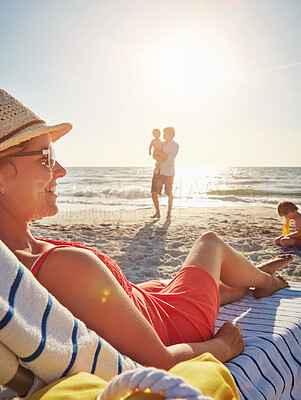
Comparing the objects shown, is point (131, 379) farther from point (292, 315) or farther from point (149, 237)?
point (149, 237)

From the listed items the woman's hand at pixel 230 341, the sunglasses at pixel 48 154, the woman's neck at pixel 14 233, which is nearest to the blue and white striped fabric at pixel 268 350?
the woman's hand at pixel 230 341

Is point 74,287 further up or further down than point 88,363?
further up

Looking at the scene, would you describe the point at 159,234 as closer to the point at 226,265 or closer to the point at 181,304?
the point at 226,265

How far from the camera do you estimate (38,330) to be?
2.77 ft

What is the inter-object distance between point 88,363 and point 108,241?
472cm

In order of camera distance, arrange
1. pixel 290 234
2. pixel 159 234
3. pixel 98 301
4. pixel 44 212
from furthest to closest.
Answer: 1. pixel 159 234
2. pixel 290 234
3. pixel 44 212
4. pixel 98 301

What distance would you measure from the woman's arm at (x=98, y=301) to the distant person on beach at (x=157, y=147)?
6695 mm

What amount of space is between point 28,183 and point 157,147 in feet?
22.1

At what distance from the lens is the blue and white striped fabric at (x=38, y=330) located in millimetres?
810

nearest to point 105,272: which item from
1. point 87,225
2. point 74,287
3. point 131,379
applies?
point 74,287

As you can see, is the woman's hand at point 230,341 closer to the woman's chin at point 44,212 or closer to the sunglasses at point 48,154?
the woman's chin at point 44,212

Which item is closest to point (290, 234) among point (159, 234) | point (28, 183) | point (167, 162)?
point (159, 234)

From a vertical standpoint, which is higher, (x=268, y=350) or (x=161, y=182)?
(x=161, y=182)

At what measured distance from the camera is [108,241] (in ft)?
18.5
